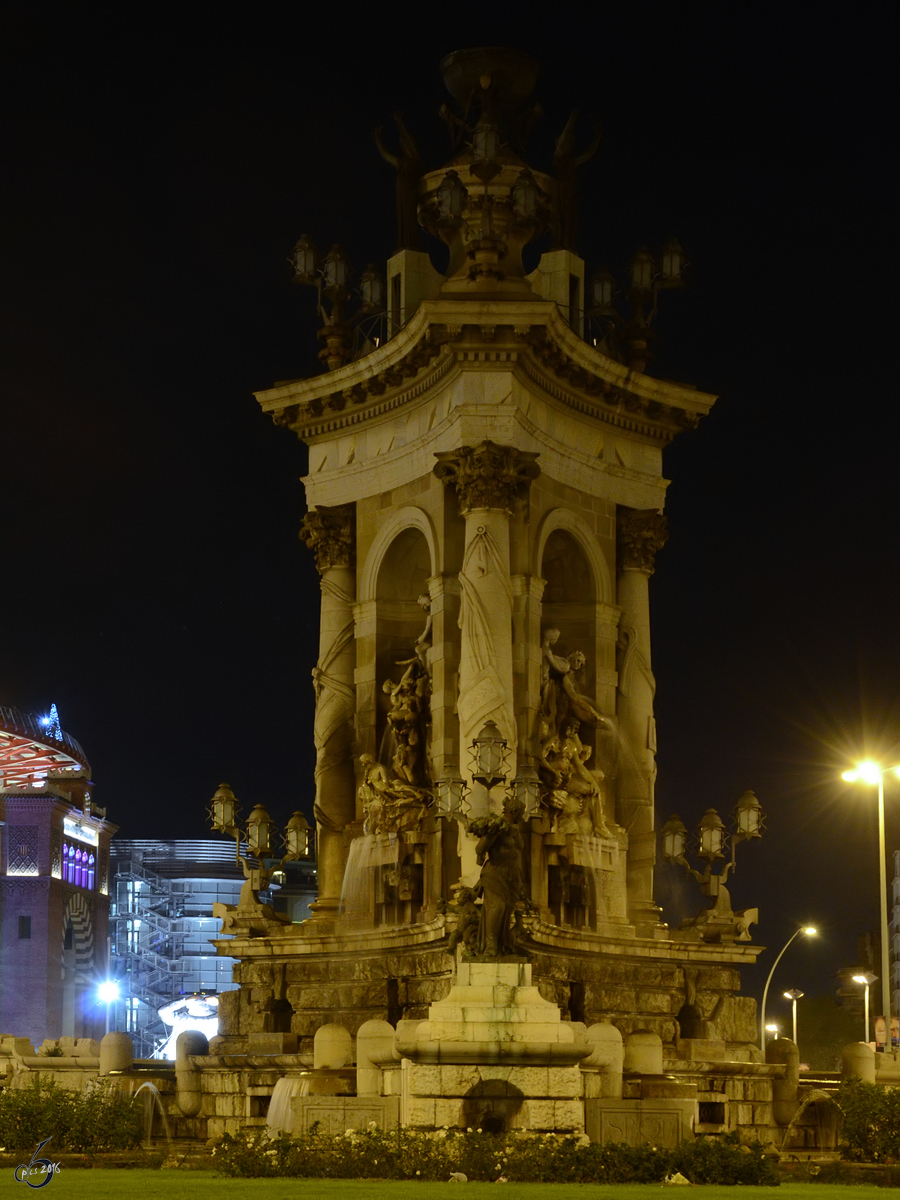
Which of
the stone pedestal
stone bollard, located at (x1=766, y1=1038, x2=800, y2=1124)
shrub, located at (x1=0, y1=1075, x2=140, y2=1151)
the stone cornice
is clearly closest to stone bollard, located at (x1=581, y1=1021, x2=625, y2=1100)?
the stone pedestal

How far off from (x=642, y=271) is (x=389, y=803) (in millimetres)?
13940

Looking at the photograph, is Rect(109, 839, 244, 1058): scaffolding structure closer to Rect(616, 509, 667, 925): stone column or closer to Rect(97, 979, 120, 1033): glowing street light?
Rect(97, 979, 120, 1033): glowing street light

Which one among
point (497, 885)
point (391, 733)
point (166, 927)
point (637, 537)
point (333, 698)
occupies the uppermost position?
point (637, 537)

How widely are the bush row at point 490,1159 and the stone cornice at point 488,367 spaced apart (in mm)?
19594

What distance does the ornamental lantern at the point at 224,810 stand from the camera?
48.5m

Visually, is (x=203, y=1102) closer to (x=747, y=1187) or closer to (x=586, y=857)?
(x=586, y=857)

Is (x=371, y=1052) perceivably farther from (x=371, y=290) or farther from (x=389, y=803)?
(x=371, y=290)

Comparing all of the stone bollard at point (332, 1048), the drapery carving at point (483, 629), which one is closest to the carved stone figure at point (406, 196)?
the drapery carving at point (483, 629)

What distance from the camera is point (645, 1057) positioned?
1543 inches

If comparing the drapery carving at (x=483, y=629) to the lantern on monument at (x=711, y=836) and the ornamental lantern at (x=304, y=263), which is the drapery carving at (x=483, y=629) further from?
the ornamental lantern at (x=304, y=263)

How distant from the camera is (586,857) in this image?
149ft

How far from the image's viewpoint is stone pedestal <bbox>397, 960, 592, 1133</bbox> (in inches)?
1196

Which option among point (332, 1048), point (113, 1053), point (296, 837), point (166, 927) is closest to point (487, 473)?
point (296, 837)

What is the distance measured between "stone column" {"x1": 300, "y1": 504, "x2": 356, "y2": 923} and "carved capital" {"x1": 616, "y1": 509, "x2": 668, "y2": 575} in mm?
5846
